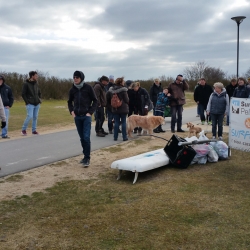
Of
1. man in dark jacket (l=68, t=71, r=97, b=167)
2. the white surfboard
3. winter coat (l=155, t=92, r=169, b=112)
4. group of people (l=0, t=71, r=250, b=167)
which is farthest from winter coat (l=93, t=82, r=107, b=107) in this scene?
the white surfboard

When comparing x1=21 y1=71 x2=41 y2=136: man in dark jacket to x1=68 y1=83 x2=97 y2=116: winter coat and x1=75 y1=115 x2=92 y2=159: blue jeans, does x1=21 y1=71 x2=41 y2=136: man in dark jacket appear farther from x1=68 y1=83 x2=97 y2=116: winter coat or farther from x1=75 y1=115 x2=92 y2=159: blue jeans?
x1=75 y1=115 x2=92 y2=159: blue jeans

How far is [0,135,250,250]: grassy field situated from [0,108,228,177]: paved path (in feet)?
4.16

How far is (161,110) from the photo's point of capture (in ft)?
42.5

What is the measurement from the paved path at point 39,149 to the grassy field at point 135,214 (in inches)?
50.0

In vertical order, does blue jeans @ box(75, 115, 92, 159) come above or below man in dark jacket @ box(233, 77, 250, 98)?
below

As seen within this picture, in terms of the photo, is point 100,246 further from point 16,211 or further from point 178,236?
point 16,211

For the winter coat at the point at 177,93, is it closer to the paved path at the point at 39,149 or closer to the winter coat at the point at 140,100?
the winter coat at the point at 140,100

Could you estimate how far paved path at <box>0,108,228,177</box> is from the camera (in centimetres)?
783

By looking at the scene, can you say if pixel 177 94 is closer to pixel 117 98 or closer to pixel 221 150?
pixel 117 98

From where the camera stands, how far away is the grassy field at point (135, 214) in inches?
158

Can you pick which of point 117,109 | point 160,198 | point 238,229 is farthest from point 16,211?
point 117,109

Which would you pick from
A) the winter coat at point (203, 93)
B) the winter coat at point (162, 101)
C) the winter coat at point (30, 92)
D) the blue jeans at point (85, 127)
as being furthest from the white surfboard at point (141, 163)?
the winter coat at point (203, 93)

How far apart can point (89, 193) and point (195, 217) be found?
188 centimetres

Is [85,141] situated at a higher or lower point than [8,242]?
higher
